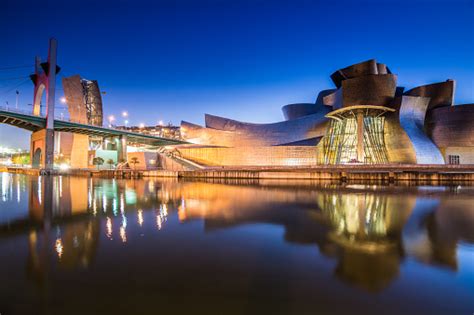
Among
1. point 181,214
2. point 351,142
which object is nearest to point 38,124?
point 181,214

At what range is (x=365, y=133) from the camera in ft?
102

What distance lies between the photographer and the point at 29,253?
159 inches

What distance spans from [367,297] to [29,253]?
16.0 feet

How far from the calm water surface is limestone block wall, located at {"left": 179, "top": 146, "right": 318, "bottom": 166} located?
27715 millimetres

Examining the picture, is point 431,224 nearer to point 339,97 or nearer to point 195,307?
A: point 195,307

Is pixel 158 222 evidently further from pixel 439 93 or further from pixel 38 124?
pixel 38 124

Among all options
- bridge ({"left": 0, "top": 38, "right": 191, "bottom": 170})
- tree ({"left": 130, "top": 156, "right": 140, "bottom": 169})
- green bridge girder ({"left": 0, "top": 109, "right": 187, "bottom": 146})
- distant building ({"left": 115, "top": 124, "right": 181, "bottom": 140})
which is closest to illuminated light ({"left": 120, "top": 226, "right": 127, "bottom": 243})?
bridge ({"left": 0, "top": 38, "right": 191, "bottom": 170})

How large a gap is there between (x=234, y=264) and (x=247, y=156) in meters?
32.1

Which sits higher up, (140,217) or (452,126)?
(452,126)

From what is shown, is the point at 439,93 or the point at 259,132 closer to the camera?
the point at 439,93

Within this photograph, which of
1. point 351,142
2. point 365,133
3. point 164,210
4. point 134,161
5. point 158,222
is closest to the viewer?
point 158,222

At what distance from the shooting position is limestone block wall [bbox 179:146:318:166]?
34750mm

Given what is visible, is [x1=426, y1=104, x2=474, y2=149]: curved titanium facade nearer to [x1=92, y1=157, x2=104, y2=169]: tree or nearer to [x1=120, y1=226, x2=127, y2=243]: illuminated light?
[x1=120, y1=226, x2=127, y2=243]: illuminated light

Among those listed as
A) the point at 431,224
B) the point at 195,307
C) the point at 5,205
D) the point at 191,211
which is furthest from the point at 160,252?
the point at 5,205
